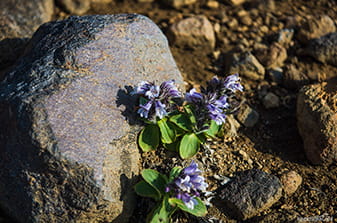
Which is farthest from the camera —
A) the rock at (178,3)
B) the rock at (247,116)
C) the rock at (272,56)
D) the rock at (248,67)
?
the rock at (178,3)

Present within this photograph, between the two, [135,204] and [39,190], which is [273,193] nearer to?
[135,204]

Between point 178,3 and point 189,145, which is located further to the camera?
point 178,3

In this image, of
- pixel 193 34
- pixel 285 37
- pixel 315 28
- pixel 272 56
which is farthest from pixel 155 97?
pixel 315 28

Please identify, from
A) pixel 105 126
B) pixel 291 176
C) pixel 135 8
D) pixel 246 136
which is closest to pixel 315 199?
pixel 291 176

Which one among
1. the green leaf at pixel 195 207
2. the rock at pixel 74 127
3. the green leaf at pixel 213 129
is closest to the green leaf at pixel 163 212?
the green leaf at pixel 195 207

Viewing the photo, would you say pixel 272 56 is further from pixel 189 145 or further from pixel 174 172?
pixel 174 172

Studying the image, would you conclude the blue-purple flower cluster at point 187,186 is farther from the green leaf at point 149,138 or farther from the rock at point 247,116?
the rock at point 247,116
